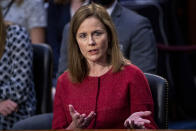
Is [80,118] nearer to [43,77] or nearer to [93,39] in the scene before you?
[93,39]

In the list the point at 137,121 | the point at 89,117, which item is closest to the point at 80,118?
the point at 89,117

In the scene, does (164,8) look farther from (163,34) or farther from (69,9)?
(69,9)

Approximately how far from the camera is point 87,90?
2025 mm

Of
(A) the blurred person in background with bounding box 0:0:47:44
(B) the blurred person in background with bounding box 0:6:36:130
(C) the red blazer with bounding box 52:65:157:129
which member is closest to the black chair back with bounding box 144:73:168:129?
(C) the red blazer with bounding box 52:65:157:129

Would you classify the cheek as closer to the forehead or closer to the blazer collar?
the forehead

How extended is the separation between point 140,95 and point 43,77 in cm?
92

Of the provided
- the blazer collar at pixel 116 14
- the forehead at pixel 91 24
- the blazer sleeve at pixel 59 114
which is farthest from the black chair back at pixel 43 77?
the forehead at pixel 91 24

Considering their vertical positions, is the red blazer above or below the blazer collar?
below

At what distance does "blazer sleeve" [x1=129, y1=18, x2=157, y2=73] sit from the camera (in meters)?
2.67

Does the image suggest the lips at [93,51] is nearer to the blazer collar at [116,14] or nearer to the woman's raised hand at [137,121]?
the woman's raised hand at [137,121]

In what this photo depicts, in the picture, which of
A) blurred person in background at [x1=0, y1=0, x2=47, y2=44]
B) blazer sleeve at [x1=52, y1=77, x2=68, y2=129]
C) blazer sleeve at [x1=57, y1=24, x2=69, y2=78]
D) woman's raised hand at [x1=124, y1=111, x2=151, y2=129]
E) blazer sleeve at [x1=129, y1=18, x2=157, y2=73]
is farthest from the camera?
blurred person in background at [x1=0, y1=0, x2=47, y2=44]

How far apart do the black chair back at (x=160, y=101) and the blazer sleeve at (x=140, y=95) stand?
0.08 m

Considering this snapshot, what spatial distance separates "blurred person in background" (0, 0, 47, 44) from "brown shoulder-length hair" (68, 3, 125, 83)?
1.68m

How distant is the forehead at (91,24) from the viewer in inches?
79.3
